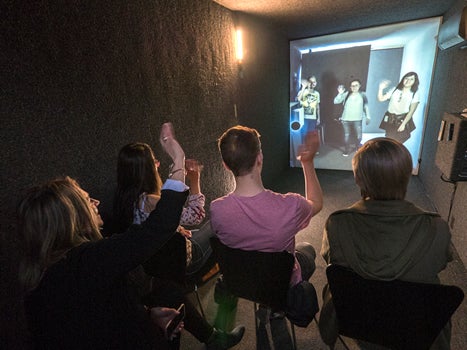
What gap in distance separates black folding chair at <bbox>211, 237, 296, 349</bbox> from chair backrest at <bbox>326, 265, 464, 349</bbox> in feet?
0.64

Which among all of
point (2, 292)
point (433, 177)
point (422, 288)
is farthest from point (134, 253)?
point (433, 177)

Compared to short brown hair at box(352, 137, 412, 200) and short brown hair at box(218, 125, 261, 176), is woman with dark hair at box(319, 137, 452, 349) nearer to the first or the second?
short brown hair at box(352, 137, 412, 200)

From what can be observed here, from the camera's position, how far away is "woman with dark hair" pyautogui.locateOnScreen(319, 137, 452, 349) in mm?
1005

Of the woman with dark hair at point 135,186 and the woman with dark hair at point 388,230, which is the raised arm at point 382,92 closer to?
the woman with dark hair at point 388,230

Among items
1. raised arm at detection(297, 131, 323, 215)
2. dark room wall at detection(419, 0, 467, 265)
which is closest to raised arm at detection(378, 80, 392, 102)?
dark room wall at detection(419, 0, 467, 265)

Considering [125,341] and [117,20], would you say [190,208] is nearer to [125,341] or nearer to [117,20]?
[125,341]

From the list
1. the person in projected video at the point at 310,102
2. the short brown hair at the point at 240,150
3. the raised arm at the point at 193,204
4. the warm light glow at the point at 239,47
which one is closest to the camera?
the short brown hair at the point at 240,150

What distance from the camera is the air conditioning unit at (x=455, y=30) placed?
6.54 feet

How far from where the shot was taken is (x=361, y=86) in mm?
4055

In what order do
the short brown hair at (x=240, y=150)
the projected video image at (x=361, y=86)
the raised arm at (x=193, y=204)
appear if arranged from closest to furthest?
→ the short brown hair at (x=240, y=150), the raised arm at (x=193, y=204), the projected video image at (x=361, y=86)

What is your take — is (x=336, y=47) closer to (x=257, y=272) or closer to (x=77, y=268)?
(x=257, y=272)

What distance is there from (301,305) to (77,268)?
1.03m

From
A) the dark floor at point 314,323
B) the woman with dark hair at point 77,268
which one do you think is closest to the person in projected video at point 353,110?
the dark floor at point 314,323

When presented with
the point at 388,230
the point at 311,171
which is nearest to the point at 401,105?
the point at 311,171
